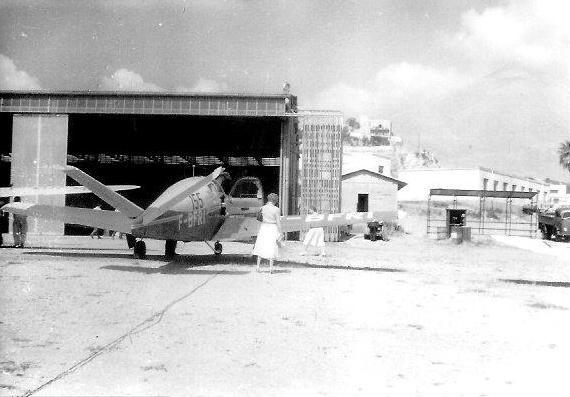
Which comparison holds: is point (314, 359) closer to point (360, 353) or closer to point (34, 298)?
point (360, 353)

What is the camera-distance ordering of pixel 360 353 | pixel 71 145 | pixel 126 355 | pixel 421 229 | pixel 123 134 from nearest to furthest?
pixel 126 355, pixel 360 353, pixel 123 134, pixel 71 145, pixel 421 229

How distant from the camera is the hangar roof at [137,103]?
2641cm

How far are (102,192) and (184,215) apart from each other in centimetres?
186

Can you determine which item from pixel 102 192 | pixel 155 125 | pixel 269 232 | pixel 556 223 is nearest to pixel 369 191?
pixel 556 223

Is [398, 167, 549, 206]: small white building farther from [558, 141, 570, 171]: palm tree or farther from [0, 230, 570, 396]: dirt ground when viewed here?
[0, 230, 570, 396]: dirt ground

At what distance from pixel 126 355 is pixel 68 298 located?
11.0 feet

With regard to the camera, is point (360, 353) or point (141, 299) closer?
point (360, 353)

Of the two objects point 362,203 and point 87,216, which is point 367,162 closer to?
point 362,203

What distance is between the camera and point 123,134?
3619 centimetres

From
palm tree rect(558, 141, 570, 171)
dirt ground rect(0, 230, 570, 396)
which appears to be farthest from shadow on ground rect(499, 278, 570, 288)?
palm tree rect(558, 141, 570, 171)

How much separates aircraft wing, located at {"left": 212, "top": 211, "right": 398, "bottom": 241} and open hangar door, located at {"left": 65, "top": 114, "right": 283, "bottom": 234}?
47.4ft

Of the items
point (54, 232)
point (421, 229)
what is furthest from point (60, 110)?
point (421, 229)

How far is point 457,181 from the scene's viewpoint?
68.4 m

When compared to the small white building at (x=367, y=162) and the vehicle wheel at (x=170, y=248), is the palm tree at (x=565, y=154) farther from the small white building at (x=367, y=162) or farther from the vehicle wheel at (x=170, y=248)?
the vehicle wheel at (x=170, y=248)
